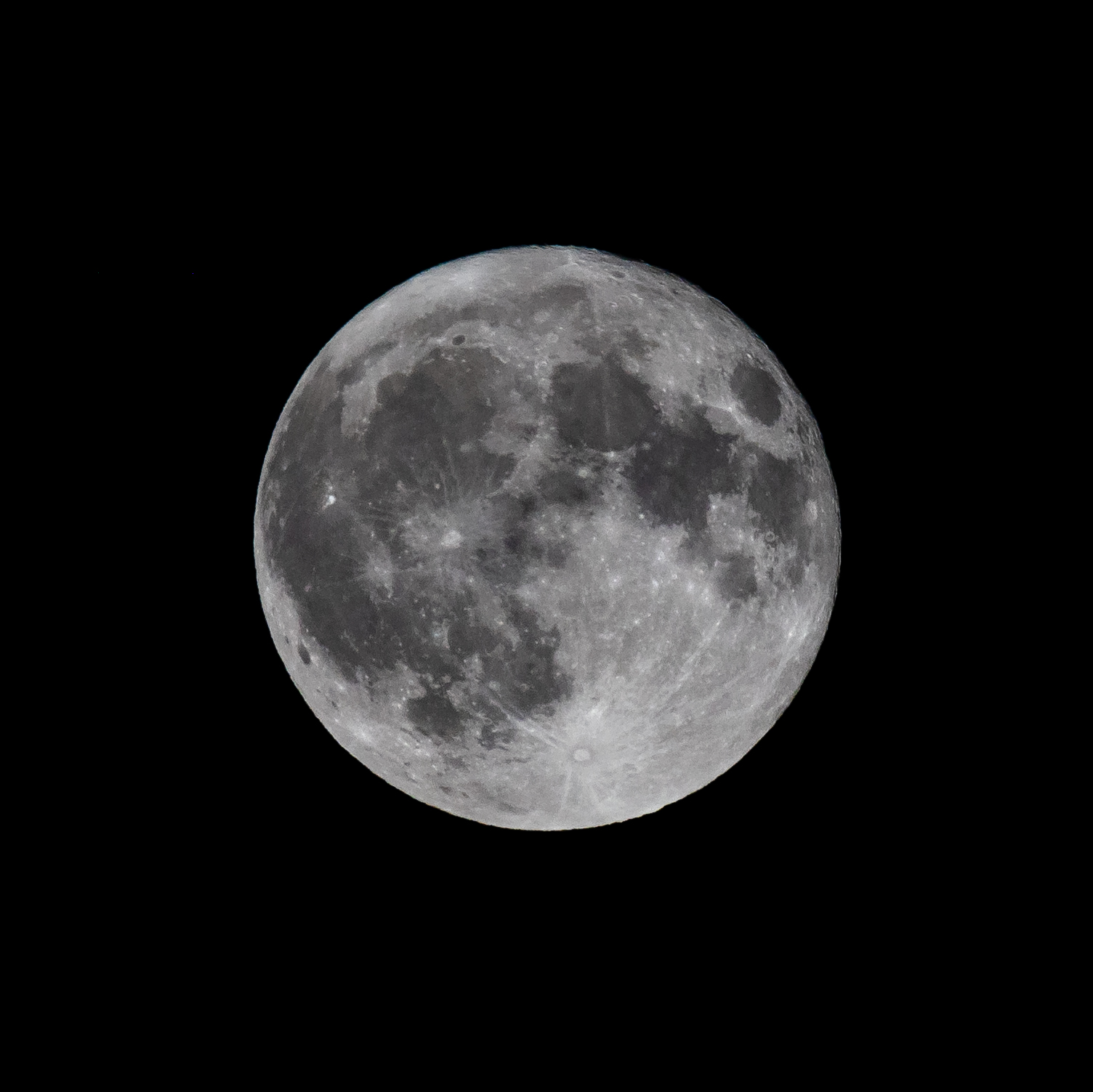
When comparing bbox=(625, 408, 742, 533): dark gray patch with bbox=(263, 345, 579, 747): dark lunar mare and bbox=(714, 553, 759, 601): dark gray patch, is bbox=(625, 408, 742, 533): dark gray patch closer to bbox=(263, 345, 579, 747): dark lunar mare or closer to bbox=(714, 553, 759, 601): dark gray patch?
bbox=(714, 553, 759, 601): dark gray patch

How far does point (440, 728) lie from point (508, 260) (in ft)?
6.39

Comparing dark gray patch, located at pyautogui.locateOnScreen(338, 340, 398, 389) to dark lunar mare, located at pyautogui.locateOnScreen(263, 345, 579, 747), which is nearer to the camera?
dark lunar mare, located at pyautogui.locateOnScreen(263, 345, 579, 747)

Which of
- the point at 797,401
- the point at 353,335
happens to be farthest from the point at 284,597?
the point at 797,401

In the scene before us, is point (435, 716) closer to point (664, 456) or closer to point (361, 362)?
point (664, 456)

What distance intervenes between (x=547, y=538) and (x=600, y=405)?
0.52 meters

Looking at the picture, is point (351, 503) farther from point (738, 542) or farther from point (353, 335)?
point (738, 542)

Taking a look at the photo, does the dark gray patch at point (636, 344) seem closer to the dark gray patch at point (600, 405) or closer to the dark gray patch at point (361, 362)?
the dark gray patch at point (600, 405)

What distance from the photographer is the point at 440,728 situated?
3430 mm

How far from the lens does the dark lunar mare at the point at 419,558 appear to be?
3.15 m

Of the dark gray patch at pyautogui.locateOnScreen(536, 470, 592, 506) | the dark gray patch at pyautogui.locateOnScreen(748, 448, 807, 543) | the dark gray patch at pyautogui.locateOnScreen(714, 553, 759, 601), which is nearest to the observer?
the dark gray patch at pyautogui.locateOnScreen(536, 470, 592, 506)

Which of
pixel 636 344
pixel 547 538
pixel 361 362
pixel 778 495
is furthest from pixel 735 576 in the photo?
pixel 361 362

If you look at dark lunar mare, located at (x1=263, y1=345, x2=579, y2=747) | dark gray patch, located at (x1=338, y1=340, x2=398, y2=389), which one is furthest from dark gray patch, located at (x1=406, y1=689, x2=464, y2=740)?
dark gray patch, located at (x1=338, y1=340, x2=398, y2=389)

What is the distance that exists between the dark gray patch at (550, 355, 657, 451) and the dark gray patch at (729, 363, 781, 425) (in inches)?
18.7

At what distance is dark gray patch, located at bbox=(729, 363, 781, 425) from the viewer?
3.51 meters
